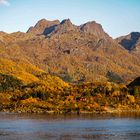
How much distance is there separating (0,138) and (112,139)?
33.9m

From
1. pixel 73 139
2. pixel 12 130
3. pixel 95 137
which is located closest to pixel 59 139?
pixel 73 139

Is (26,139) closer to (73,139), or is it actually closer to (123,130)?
(73,139)

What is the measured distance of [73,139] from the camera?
436ft

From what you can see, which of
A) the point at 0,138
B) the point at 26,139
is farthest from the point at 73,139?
the point at 0,138

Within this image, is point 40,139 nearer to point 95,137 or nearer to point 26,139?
point 26,139

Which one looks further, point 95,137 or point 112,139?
point 95,137

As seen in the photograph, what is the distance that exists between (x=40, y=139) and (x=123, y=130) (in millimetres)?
42571

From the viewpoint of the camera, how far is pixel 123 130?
16388 centimetres

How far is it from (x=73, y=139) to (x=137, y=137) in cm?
2006

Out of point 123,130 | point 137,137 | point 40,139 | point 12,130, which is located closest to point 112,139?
point 137,137

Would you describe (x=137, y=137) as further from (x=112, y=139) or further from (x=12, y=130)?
(x=12, y=130)

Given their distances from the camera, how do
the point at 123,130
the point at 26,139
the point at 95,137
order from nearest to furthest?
the point at 26,139 → the point at 95,137 → the point at 123,130

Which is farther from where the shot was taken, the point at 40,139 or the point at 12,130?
the point at 12,130

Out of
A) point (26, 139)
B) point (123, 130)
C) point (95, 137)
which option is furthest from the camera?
point (123, 130)
